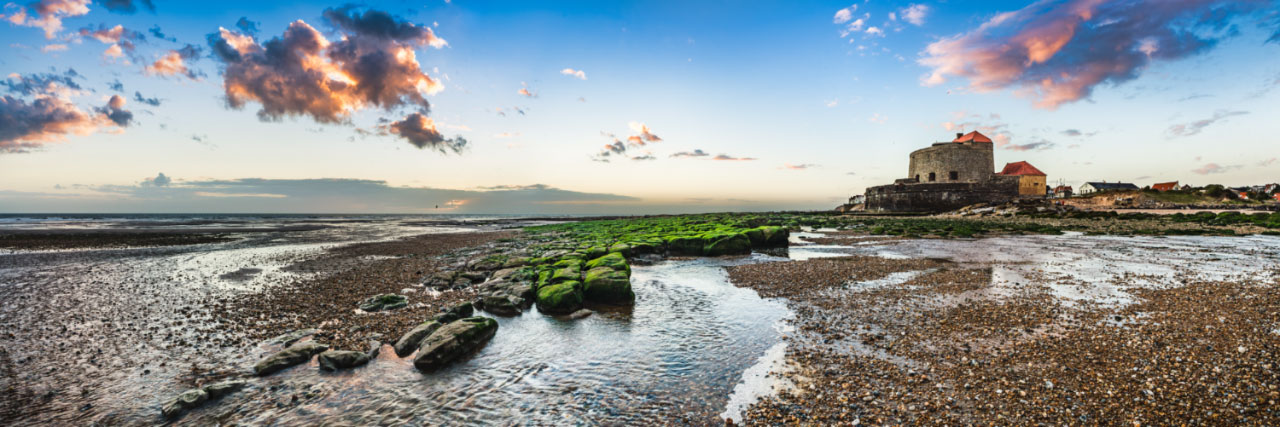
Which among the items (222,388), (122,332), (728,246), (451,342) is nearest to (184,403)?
(222,388)

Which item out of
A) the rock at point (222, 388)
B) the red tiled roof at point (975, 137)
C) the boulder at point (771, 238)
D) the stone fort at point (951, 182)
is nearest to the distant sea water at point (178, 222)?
the boulder at point (771, 238)

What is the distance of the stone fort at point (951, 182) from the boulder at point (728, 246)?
49.6m

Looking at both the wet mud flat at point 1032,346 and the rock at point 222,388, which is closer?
the wet mud flat at point 1032,346

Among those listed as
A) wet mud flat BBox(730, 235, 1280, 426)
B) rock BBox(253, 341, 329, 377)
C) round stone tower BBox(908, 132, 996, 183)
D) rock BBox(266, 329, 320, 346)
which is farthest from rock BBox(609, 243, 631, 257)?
round stone tower BBox(908, 132, 996, 183)

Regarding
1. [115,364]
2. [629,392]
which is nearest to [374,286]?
[115,364]

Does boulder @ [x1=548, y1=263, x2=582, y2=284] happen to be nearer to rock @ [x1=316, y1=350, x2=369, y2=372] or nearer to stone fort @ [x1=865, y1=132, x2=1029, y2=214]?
rock @ [x1=316, y1=350, x2=369, y2=372]

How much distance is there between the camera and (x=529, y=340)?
7980 mm

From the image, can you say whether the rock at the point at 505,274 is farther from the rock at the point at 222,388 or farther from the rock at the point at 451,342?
the rock at the point at 222,388

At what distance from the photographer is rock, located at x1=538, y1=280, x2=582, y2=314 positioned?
9953mm

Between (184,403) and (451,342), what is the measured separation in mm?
2975

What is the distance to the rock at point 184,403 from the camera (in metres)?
5.24

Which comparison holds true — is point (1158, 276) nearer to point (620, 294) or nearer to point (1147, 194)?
point (620, 294)

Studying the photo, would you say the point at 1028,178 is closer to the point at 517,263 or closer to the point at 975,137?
the point at 975,137

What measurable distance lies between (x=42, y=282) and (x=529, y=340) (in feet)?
55.7
